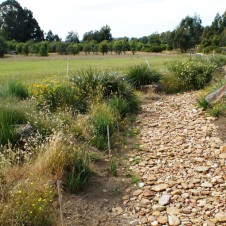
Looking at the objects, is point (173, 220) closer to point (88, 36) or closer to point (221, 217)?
point (221, 217)

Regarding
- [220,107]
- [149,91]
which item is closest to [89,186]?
[220,107]

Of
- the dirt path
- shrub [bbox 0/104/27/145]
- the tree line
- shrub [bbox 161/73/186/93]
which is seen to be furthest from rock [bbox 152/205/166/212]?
the tree line

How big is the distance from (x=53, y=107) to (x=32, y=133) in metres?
1.99

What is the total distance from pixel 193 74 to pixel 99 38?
2307 inches

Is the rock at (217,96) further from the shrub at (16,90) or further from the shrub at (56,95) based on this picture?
the shrub at (16,90)

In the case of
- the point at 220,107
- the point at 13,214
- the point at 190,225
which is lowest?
the point at 190,225

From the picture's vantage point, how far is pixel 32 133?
429 centimetres

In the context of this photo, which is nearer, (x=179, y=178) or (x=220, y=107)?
(x=179, y=178)

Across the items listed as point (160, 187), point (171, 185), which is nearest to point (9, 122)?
point (160, 187)

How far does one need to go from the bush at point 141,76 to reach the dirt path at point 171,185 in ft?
11.8

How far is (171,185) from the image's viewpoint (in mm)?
3635

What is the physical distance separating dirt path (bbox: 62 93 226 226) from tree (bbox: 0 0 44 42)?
7370 centimetres

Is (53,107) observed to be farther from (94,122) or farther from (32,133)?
(32,133)

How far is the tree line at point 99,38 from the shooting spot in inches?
1758
